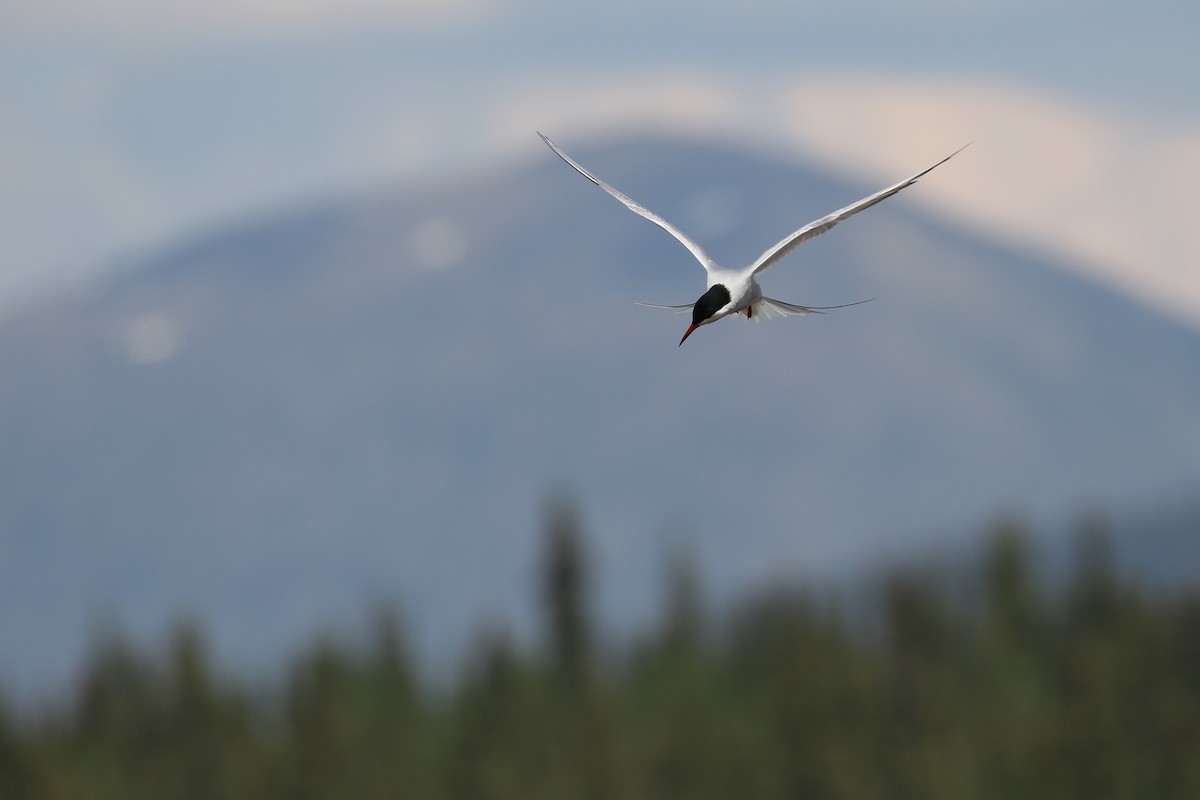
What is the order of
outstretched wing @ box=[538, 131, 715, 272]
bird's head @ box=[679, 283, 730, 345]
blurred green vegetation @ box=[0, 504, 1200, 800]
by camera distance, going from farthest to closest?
blurred green vegetation @ box=[0, 504, 1200, 800] < outstretched wing @ box=[538, 131, 715, 272] < bird's head @ box=[679, 283, 730, 345]

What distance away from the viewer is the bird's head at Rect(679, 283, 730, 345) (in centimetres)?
1124

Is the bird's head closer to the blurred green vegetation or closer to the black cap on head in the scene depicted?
the black cap on head

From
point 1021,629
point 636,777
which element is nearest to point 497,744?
point 636,777

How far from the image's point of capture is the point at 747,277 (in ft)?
39.1

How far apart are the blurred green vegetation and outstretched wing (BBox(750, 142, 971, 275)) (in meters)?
70.5

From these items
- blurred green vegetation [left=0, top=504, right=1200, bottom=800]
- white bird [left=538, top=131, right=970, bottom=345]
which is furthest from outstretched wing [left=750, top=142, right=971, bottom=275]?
blurred green vegetation [left=0, top=504, right=1200, bottom=800]

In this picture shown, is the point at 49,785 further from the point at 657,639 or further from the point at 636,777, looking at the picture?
the point at 657,639

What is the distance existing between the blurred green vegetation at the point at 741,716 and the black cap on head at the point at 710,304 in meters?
70.8

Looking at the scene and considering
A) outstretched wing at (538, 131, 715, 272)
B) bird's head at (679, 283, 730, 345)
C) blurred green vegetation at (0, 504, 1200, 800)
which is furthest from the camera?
blurred green vegetation at (0, 504, 1200, 800)

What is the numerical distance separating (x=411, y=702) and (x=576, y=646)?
18.3 meters

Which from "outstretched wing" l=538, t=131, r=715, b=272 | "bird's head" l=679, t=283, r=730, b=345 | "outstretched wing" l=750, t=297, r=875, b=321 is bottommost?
"bird's head" l=679, t=283, r=730, b=345

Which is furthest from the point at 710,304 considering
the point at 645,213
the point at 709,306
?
the point at 645,213

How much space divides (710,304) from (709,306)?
0.03 metres

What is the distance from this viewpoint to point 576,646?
5098 inches
